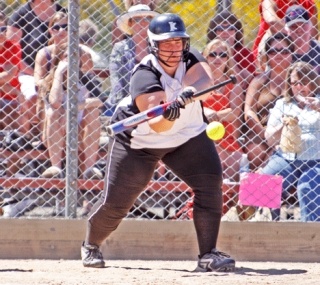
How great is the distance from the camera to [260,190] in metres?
6.41

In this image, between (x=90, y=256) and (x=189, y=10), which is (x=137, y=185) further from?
(x=189, y=10)

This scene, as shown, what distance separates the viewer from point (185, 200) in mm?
6750

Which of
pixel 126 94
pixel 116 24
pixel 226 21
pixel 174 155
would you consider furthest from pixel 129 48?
pixel 174 155

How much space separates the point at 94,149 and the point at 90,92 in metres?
0.50

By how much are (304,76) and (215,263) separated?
1959 mm

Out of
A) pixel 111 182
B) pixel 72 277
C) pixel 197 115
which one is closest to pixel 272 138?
pixel 197 115

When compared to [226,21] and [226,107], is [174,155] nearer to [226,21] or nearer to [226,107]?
[226,107]

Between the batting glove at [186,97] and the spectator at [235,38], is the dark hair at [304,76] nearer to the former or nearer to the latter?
the spectator at [235,38]

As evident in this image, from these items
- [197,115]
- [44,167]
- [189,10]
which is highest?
[189,10]

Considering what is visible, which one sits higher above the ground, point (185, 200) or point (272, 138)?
point (272, 138)

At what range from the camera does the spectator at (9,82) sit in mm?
6969

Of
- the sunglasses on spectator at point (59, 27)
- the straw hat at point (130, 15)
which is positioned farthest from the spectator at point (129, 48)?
the sunglasses on spectator at point (59, 27)

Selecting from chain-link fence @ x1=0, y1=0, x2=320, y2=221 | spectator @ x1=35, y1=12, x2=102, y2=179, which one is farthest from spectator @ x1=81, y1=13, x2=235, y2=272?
spectator @ x1=35, y1=12, x2=102, y2=179

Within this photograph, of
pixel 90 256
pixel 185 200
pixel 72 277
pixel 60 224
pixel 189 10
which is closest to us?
pixel 72 277
